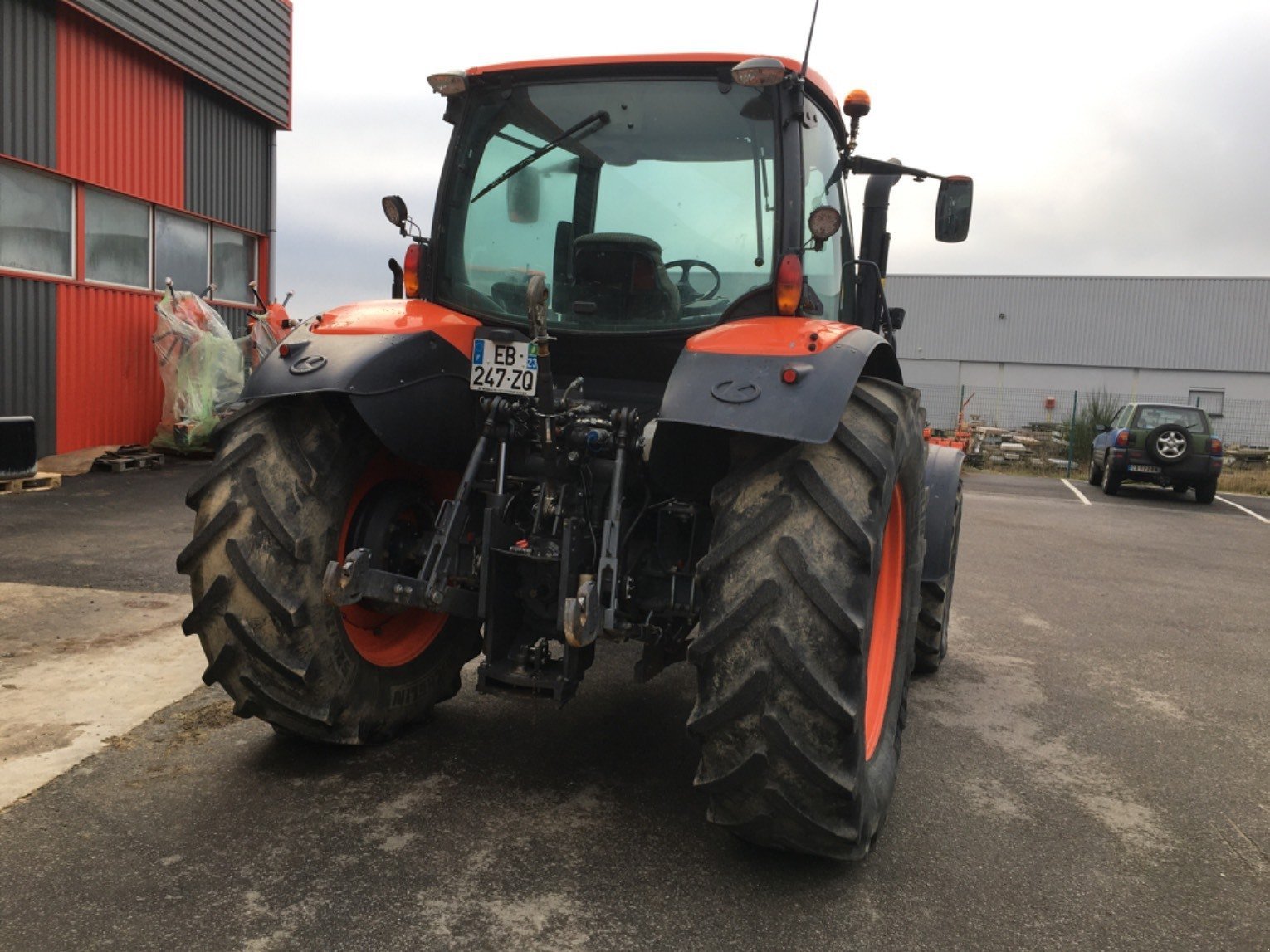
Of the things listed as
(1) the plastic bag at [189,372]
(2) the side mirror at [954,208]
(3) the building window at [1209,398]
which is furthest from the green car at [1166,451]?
(3) the building window at [1209,398]

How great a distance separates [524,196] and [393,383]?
3.21 ft

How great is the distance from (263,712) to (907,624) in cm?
208

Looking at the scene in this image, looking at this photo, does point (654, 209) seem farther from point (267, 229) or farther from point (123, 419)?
point (267, 229)

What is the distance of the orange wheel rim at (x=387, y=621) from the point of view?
3377mm

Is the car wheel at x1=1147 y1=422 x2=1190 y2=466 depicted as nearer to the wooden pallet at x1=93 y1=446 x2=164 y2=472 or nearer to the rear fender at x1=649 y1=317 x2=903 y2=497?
the wooden pallet at x1=93 y1=446 x2=164 y2=472

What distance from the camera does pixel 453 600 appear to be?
10.2ft

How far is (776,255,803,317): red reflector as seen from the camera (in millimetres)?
3201

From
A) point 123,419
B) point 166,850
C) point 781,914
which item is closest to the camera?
point 781,914

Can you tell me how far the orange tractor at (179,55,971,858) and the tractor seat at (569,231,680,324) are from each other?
0.4 inches

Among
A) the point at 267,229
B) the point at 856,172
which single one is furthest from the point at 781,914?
the point at 267,229

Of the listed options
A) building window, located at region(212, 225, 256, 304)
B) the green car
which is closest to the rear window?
the green car

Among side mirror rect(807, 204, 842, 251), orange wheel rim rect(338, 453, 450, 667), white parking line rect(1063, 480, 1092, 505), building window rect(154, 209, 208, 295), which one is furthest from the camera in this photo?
white parking line rect(1063, 480, 1092, 505)

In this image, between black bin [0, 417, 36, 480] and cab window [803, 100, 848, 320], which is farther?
cab window [803, 100, 848, 320]

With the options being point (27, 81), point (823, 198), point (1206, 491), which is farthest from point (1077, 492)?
point (27, 81)
